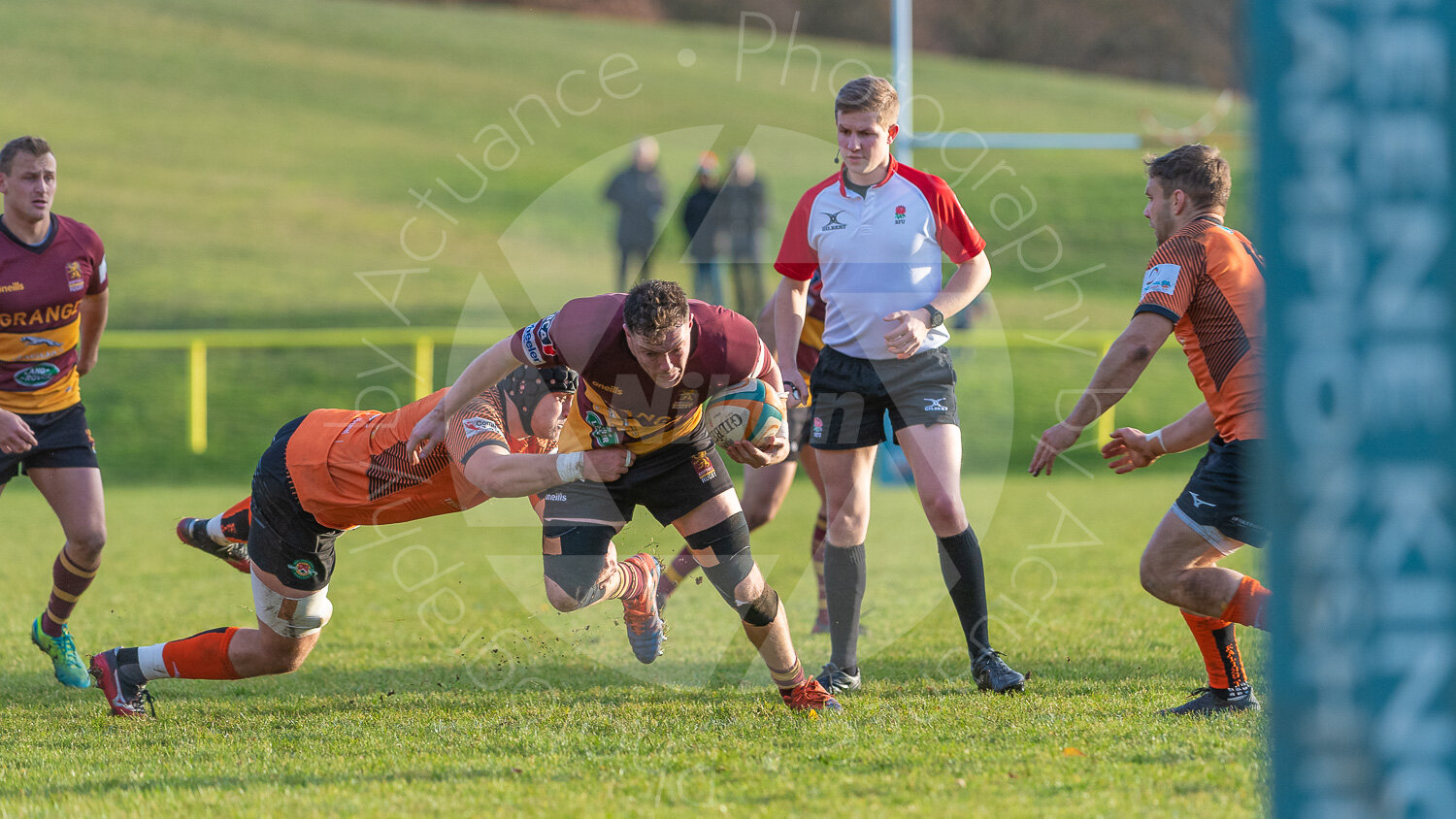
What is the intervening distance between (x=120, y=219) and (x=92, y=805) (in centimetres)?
2653

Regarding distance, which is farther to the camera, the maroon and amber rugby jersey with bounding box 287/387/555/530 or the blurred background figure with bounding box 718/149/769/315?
the blurred background figure with bounding box 718/149/769/315

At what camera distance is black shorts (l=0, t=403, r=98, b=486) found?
555cm

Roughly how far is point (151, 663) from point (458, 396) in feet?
5.83

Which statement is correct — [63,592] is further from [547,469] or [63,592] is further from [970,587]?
[970,587]

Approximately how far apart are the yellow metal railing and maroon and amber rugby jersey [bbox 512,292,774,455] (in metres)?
11.1

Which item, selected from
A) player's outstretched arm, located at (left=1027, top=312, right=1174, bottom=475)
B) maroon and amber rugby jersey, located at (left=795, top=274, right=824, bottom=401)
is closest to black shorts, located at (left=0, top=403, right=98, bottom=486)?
maroon and amber rugby jersey, located at (left=795, top=274, right=824, bottom=401)

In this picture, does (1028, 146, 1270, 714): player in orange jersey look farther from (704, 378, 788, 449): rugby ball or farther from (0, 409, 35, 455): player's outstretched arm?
(0, 409, 35, 455): player's outstretched arm

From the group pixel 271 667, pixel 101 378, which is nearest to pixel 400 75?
pixel 101 378

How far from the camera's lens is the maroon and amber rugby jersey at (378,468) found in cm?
427

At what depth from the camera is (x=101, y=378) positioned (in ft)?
Answer: 56.3

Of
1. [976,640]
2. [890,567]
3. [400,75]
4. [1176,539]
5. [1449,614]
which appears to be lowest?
[890,567]

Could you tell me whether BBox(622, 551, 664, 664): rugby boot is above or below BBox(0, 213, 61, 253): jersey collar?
below

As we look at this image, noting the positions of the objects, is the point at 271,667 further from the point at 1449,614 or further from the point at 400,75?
the point at 400,75

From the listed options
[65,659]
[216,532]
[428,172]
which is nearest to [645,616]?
[216,532]
